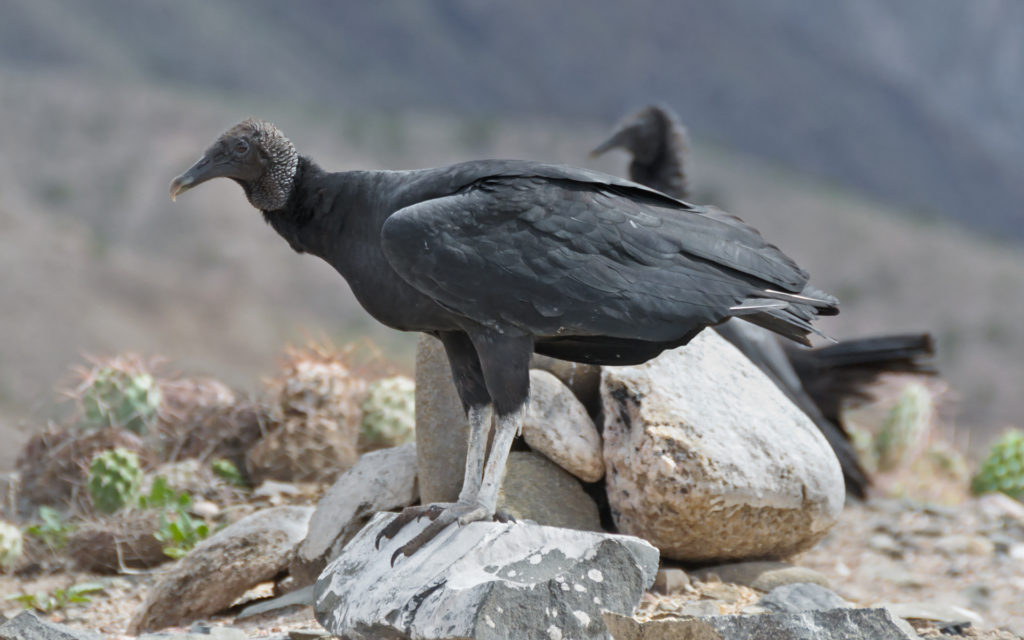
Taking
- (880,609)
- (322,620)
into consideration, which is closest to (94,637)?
(322,620)

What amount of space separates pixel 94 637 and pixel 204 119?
1189 inches

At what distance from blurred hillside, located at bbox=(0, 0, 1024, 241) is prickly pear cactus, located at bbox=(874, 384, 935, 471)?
105 feet

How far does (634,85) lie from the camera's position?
148 ft

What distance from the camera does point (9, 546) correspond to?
18.3ft

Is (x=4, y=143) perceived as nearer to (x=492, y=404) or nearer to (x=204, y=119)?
(x=204, y=119)

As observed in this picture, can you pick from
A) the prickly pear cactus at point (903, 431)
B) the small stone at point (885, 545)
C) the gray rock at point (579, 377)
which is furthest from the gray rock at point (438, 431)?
the prickly pear cactus at point (903, 431)

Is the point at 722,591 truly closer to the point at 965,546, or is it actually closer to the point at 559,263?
the point at 559,263

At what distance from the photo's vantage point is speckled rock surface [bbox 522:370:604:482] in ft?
15.1

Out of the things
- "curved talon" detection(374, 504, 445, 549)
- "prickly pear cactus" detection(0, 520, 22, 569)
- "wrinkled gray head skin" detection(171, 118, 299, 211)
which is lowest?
"prickly pear cactus" detection(0, 520, 22, 569)

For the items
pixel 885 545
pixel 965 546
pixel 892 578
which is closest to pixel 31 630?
pixel 892 578

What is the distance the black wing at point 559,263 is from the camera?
143 inches

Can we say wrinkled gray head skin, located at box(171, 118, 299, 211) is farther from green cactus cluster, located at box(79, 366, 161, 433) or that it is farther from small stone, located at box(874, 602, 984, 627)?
small stone, located at box(874, 602, 984, 627)

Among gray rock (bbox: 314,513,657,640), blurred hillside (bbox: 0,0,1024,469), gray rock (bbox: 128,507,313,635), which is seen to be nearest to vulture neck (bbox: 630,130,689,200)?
gray rock (bbox: 128,507,313,635)

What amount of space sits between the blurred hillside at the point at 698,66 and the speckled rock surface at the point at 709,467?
3632cm
